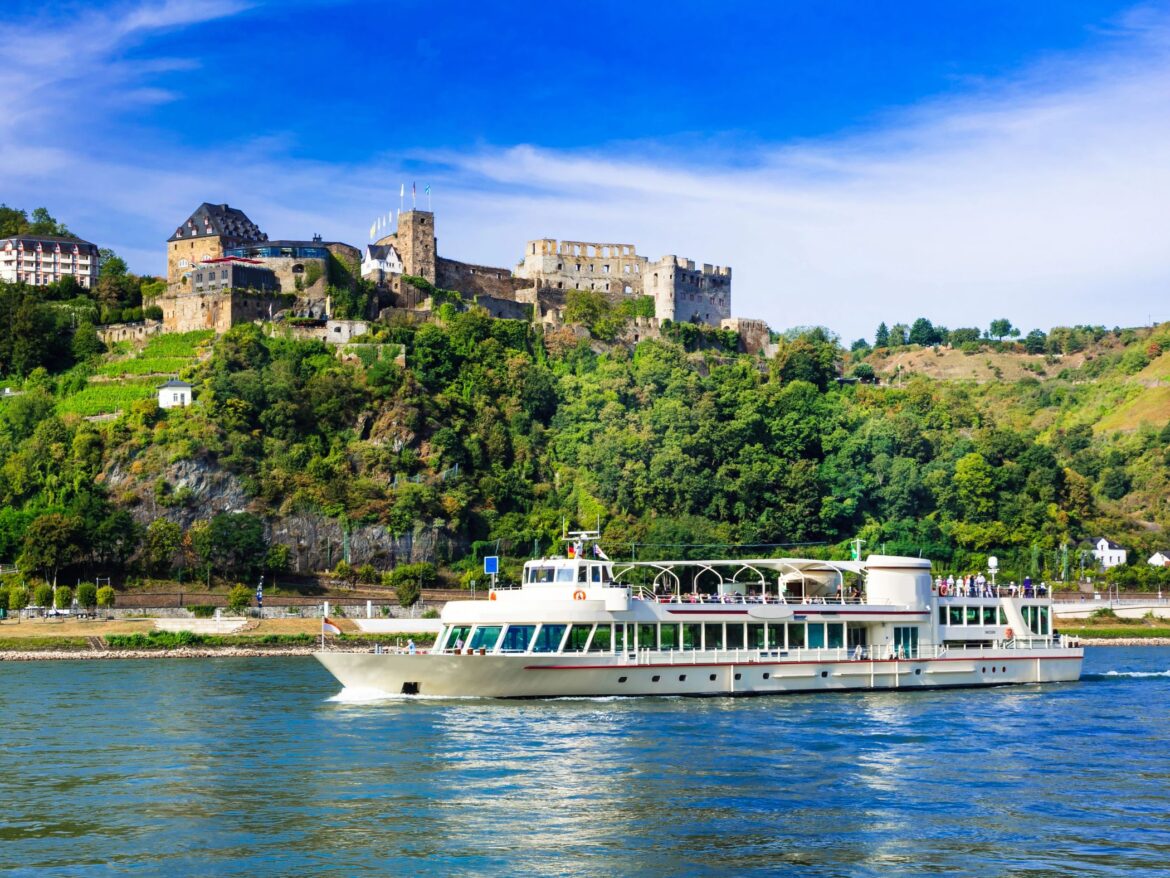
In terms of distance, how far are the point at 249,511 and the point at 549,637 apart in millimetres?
44313

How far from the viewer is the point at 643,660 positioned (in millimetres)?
41562

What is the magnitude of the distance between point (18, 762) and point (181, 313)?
7348 centimetres

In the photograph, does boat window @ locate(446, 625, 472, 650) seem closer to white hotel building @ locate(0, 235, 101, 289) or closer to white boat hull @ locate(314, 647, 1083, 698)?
white boat hull @ locate(314, 647, 1083, 698)

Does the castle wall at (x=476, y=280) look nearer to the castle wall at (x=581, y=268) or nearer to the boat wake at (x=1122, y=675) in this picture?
the castle wall at (x=581, y=268)

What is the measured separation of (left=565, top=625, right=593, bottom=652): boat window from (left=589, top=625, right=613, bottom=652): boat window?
0.71ft

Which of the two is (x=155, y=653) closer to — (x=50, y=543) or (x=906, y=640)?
(x=50, y=543)

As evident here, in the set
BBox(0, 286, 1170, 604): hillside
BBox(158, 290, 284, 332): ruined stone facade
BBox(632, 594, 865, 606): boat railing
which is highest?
BBox(158, 290, 284, 332): ruined stone facade

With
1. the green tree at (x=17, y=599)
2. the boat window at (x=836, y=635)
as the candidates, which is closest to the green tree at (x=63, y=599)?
the green tree at (x=17, y=599)

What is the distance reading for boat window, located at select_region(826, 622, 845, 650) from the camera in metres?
45.2

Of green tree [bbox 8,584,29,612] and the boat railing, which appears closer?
the boat railing

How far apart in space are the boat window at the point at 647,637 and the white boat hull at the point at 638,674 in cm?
51

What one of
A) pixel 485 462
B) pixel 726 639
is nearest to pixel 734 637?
pixel 726 639

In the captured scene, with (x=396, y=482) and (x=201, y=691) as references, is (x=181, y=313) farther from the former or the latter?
(x=201, y=691)

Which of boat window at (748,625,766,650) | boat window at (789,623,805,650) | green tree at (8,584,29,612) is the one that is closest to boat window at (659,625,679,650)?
boat window at (748,625,766,650)
